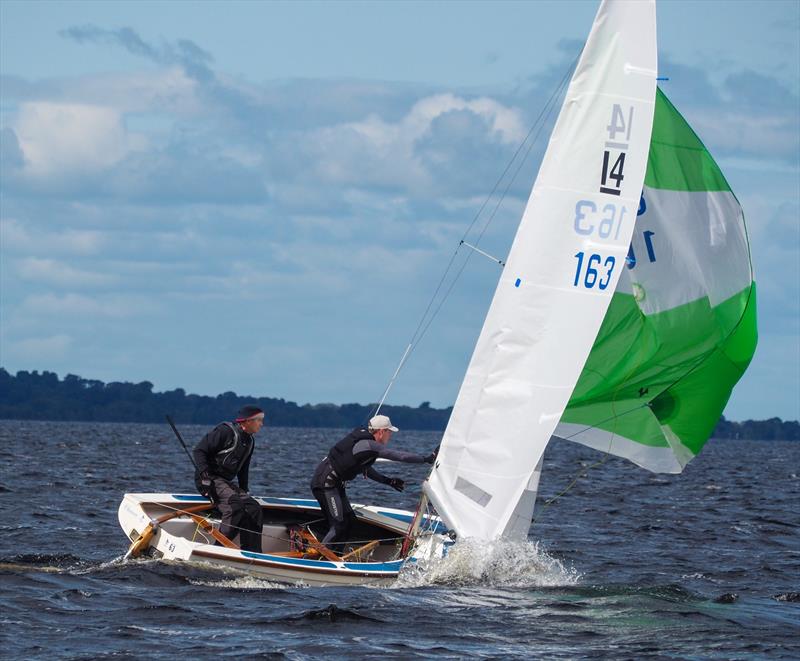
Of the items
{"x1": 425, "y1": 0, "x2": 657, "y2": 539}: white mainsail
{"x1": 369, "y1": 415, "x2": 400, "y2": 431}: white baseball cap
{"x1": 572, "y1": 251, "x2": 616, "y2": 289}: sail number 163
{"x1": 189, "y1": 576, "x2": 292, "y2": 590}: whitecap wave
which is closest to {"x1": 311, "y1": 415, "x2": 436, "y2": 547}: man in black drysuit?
{"x1": 369, "y1": 415, "x2": 400, "y2": 431}: white baseball cap

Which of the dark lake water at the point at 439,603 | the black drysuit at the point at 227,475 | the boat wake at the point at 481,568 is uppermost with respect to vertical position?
the black drysuit at the point at 227,475

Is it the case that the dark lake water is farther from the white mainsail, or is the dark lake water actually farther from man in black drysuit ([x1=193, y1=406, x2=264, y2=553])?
the white mainsail

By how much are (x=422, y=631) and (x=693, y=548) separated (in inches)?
337

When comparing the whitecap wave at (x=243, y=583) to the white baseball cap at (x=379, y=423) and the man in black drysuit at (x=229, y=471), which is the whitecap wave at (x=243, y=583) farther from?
the white baseball cap at (x=379, y=423)

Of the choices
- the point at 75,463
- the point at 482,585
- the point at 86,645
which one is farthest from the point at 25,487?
the point at 86,645

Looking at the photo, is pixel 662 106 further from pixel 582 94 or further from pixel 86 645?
pixel 86 645

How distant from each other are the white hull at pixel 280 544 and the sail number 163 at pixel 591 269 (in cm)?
289

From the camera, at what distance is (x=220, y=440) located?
13.5 meters

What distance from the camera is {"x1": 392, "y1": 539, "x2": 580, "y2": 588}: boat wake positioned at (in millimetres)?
13055

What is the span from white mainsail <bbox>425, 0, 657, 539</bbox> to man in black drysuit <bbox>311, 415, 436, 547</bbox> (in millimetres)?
1263

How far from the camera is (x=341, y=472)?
45.7 ft

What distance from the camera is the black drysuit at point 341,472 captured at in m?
13.8

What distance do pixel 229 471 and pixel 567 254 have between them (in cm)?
413

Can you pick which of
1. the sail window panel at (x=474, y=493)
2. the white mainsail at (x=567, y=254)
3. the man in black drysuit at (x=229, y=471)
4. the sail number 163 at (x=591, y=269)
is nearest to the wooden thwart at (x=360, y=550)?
the man in black drysuit at (x=229, y=471)
